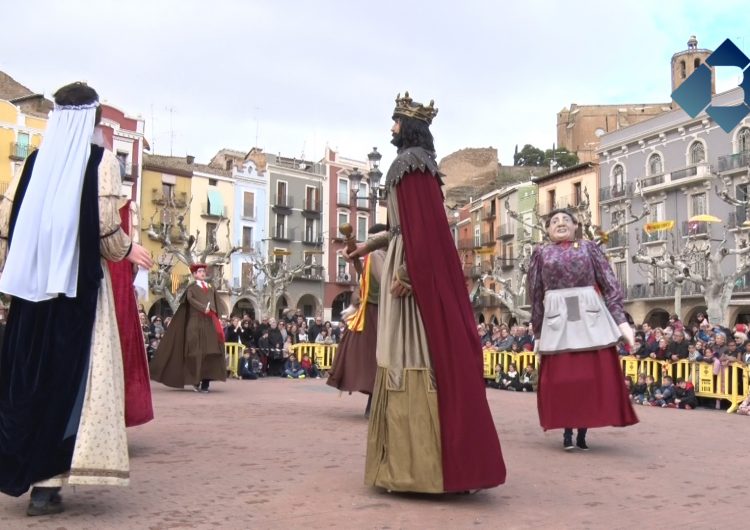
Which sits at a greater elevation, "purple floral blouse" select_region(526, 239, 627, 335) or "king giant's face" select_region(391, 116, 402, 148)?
"king giant's face" select_region(391, 116, 402, 148)

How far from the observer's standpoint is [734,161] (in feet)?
133

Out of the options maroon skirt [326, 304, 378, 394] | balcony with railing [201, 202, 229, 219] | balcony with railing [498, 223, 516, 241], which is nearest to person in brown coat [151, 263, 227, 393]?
maroon skirt [326, 304, 378, 394]

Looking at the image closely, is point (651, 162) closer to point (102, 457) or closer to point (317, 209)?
point (317, 209)

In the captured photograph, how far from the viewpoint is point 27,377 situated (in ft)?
13.2

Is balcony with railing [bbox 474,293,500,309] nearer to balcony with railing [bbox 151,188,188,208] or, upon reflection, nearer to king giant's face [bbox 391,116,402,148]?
balcony with railing [bbox 151,188,188,208]

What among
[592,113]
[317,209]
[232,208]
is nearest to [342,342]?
[232,208]

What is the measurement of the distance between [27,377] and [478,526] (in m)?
2.43

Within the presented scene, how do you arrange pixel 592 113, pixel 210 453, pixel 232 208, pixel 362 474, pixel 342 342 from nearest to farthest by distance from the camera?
pixel 362 474 < pixel 210 453 < pixel 342 342 < pixel 232 208 < pixel 592 113

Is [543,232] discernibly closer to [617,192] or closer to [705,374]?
[705,374]

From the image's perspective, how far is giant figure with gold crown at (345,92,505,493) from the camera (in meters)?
4.49

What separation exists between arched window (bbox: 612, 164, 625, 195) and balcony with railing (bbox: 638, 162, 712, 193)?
6.13ft

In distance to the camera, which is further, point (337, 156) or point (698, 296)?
point (337, 156)

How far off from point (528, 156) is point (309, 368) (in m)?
61.8

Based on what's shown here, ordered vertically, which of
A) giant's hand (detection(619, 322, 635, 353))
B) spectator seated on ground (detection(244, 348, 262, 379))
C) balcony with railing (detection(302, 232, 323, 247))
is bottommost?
spectator seated on ground (detection(244, 348, 262, 379))
